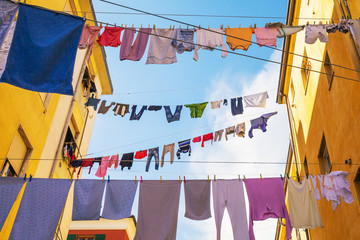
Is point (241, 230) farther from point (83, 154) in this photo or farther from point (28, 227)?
point (83, 154)

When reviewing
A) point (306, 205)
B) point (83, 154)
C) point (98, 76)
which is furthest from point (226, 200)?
point (98, 76)

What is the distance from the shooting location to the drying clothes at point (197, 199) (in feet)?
27.9

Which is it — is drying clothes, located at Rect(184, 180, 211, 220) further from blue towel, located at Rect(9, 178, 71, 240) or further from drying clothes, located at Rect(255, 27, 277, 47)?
drying clothes, located at Rect(255, 27, 277, 47)

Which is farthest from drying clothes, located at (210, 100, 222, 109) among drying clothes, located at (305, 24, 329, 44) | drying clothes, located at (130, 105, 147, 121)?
drying clothes, located at (305, 24, 329, 44)

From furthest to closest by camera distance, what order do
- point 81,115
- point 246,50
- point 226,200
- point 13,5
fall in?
point 81,115
point 246,50
point 226,200
point 13,5

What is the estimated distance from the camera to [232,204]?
857 cm

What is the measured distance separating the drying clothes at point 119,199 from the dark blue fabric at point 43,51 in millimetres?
2699

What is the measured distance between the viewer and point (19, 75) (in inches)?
284

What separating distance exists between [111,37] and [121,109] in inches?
165

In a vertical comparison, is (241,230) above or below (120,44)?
below

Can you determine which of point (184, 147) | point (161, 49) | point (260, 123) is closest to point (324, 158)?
point (260, 123)

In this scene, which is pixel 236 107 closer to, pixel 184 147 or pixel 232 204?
pixel 184 147

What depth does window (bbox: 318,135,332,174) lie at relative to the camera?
11.1 meters

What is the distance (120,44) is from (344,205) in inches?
293
